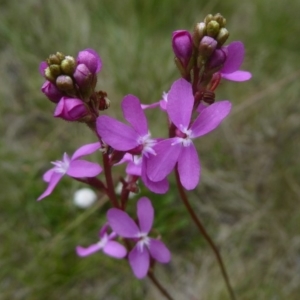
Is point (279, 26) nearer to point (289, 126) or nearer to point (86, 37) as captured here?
point (289, 126)

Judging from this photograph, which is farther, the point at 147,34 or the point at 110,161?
the point at 147,34

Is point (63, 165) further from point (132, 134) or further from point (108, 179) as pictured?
point (132, 134)

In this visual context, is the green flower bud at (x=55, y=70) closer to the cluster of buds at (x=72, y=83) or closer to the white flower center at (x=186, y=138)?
the cluster of buds at (x=72, y=83)

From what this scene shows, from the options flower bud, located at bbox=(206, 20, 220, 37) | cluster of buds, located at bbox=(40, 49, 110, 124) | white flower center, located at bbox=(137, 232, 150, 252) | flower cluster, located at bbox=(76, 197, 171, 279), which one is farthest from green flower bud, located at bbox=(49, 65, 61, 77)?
white flower center, located at bbox=(137, 232, 150, 252)

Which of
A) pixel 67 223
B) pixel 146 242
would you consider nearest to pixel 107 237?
pixel 146 242

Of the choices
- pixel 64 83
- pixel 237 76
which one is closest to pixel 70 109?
pixel 64 83

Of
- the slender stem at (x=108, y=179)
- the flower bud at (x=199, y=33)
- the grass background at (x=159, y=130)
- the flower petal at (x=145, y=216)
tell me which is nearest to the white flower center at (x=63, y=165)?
the slender stem at (x=108, y=179)
